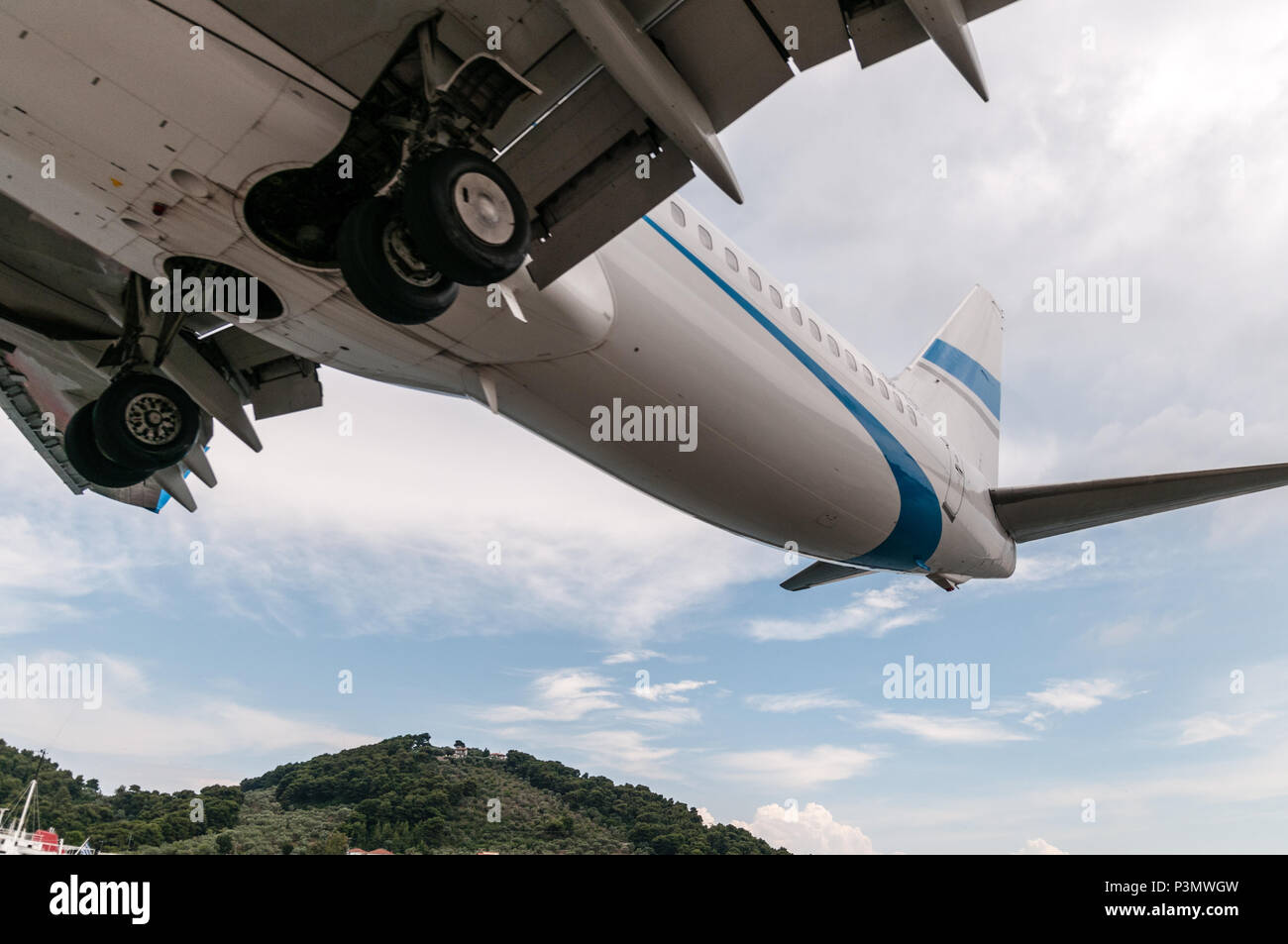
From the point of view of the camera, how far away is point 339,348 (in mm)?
9664

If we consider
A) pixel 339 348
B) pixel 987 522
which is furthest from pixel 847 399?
pixel 339 348

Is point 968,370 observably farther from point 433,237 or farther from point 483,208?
point 433,237

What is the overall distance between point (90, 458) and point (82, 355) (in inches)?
55.6

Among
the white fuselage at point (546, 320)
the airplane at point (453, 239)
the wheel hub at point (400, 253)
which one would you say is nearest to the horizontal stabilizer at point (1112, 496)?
the airplane at point (453, 239)

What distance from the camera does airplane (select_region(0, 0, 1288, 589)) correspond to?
22.5 ft

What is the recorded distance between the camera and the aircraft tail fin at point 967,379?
18859 millimetres

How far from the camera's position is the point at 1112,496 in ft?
46.7

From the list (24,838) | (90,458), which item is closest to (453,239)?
(90,458)

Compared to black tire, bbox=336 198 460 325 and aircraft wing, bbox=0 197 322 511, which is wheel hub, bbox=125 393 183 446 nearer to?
aircraft wing, bbox=0 197 322 511

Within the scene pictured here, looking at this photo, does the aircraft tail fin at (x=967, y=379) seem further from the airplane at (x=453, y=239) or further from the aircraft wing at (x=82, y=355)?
the aircraft wing at (x=82, y=355)

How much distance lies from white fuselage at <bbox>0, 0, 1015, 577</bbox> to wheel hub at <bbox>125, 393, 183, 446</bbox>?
1989mm

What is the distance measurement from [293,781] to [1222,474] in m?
31.2

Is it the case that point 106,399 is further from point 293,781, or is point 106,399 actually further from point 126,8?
point 293,781

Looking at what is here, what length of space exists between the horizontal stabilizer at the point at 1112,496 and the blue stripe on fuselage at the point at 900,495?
2.35 m
